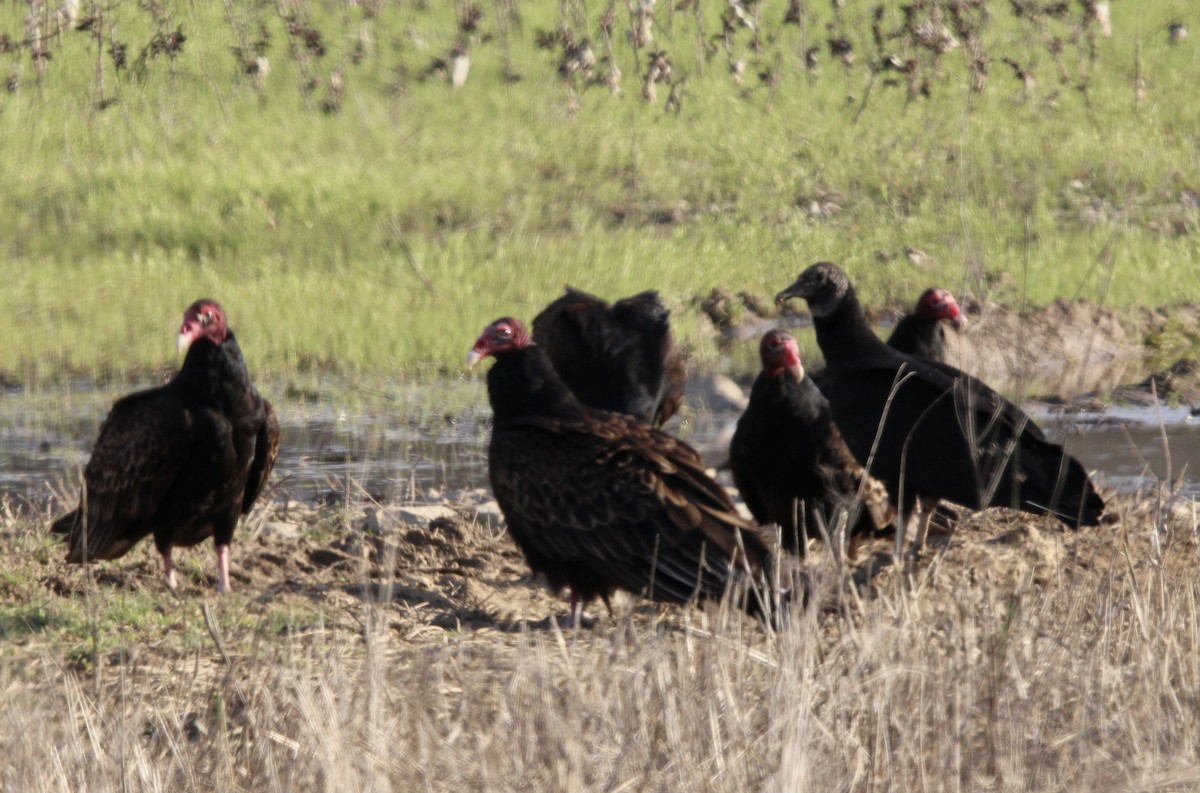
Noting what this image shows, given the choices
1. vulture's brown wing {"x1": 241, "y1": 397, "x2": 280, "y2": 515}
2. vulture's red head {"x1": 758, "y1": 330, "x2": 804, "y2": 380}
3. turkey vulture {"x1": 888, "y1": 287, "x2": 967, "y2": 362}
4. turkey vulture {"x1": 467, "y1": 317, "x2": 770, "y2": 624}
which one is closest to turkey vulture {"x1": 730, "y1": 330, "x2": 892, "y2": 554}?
vulture's red head {"x1": 758, "y1": 330, "x2": 804, "y2": 380}

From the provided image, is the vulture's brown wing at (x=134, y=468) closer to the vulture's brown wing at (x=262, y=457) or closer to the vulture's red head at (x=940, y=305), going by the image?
the vulture's brown wing at (x=262, y=457)

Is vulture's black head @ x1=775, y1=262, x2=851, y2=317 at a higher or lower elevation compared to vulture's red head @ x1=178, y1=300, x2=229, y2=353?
higher

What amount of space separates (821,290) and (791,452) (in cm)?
78

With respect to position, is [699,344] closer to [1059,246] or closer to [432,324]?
[432,324]

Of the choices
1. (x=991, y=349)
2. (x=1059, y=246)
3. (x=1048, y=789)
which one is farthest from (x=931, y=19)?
(x=1059, y=246)

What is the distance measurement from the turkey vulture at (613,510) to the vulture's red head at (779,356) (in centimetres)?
46

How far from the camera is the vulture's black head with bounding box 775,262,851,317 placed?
5348mm

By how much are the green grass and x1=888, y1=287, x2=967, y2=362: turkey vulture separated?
2.29 metres

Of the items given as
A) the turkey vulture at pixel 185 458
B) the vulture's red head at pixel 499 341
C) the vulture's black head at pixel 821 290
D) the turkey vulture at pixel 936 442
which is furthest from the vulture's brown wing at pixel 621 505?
the vulture's black head at pixel 821 290

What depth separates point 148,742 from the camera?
327 centimetres

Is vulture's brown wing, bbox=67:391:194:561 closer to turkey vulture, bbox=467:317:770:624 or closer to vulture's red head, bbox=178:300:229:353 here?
vulture's red head, bbox=178:300:229:353

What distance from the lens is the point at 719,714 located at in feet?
9.54

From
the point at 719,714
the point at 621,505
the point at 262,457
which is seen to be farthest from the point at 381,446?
the point at 719,714

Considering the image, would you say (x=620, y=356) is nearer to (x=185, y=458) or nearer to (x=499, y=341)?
(x=499, y=341)
